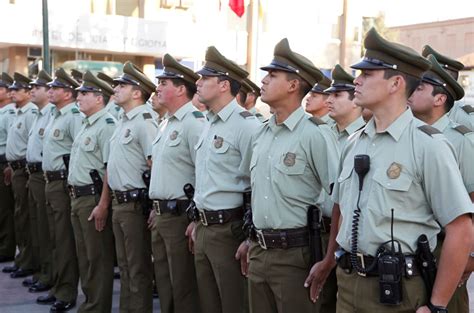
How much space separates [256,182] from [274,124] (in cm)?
36

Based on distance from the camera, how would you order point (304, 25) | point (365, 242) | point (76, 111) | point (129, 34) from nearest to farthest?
1. point (365, 242)
2. point (76, 111)
3. point (129, 34)
4. point (304, 25)

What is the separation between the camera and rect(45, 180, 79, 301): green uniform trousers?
19.8 ft

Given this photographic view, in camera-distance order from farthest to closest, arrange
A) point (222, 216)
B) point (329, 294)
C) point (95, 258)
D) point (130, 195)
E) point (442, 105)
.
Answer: point (95, 258)
point (130, 195)
point (329, 294)
point (222, 216)
point (442, 105)

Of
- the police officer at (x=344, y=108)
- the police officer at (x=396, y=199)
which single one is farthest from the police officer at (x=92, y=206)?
the police officer at (x=396, y=199)

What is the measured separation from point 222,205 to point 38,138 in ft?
10.4

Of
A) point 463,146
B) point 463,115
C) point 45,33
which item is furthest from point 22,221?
point 463,146

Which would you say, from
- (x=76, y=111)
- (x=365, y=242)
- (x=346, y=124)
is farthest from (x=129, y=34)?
(x=365, y=242)

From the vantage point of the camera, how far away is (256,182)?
3.72 metres

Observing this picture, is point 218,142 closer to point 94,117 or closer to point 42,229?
point 94,117

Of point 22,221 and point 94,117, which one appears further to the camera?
point 22,221

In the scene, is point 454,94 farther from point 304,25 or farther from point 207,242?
point 304,25

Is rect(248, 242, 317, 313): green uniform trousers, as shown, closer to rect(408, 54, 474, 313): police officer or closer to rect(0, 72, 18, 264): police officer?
rect(408, 54, 474, 313): police officer

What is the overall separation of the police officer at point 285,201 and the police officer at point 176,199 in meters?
1.05

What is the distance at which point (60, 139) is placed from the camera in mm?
6172
